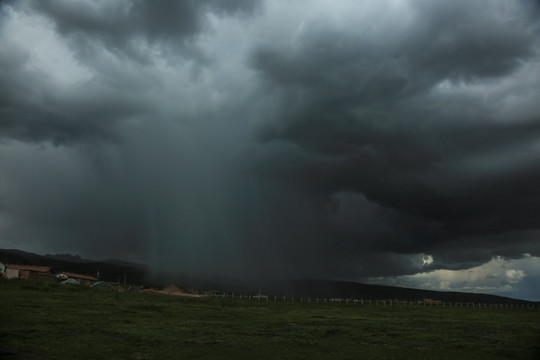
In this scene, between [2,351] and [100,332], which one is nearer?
[2,351]

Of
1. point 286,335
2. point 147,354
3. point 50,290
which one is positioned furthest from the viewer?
point 50,290

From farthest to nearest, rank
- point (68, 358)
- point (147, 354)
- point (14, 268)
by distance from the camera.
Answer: point (14, 268) < point (147, 354) < point (68, 358)

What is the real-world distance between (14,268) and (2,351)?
163 m

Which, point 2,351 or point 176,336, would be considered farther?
point 176,336

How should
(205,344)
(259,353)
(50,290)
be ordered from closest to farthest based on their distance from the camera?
1. (259,353)
2. (205,344)
3. (50,290)

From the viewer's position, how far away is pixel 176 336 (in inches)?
1500

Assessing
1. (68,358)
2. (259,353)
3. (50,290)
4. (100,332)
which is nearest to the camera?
(68,358)

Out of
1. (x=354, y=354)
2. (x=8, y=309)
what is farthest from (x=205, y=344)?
(x=8, y=309)

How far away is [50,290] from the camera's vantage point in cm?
8962

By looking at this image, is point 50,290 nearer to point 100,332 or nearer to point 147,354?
point 100,332

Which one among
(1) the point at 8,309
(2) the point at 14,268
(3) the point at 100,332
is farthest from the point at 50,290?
(2) the point at 14,268

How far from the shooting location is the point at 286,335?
4272cm

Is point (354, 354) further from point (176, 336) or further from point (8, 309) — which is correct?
point (8, 309)

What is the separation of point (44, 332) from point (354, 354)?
84.9 ft
